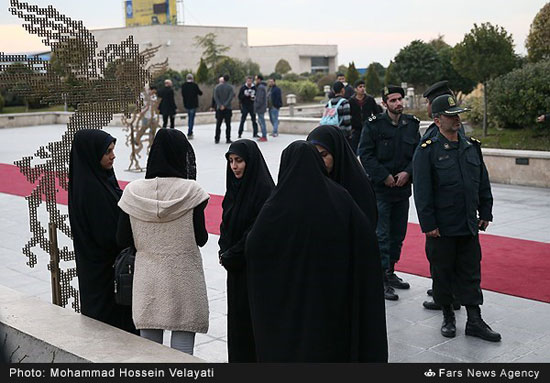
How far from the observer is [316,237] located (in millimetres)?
3375

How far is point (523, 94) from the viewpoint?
13.6 metres

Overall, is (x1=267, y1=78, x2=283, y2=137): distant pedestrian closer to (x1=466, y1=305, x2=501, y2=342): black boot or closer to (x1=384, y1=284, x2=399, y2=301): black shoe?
(x1=384, y1=284, x2=399, y2=301): black shoe

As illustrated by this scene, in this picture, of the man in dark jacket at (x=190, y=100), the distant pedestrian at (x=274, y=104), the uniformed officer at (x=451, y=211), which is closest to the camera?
the uniformed officer at (x=451, y=211)

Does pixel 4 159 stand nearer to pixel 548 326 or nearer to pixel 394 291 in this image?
pixel 394 291

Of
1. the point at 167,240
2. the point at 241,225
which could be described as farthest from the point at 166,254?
the point at 241,225

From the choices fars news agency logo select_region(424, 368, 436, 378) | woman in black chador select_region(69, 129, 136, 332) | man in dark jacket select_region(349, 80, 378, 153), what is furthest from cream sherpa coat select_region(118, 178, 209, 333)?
man in dark jacket select_region(349, 80, 378, 153)

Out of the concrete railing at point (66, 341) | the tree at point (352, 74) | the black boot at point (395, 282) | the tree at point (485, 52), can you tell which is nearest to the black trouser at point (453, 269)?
the black boot at point (395, 282)

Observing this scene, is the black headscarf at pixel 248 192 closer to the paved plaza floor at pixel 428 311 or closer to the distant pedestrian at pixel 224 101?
the paved plaza floor at pixel 428 311

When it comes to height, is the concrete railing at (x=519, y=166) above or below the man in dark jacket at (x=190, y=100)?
below

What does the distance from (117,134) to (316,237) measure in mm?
20639

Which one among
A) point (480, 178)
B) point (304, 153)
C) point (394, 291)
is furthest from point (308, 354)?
point (394, 291)

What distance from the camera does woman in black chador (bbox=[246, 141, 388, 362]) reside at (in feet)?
11.1

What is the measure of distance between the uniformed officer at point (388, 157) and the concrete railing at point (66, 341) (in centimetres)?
327

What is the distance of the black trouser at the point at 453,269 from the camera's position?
5.73 m
